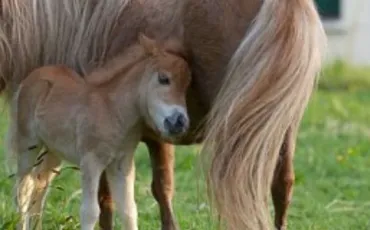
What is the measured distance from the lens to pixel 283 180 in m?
5.37

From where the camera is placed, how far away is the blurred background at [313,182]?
6.30 metres

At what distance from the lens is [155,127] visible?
4.98 meters

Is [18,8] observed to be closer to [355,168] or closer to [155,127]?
[155,127]

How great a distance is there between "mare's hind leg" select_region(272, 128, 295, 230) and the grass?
11.9 inches

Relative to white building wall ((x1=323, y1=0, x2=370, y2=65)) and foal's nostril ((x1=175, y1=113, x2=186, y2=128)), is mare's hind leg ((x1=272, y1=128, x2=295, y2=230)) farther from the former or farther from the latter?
white building wall ((x1=323, y1=0, x2=370, y2=65))

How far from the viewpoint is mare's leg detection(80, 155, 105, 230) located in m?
5.04

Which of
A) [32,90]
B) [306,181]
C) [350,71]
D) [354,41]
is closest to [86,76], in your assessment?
[32,90]

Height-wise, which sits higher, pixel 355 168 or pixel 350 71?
pixel 355 168

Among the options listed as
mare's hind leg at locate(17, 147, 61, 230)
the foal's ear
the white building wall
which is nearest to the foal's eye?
the foal's ear

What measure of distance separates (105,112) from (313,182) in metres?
3.18

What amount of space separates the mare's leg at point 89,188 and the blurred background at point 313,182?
0.34m

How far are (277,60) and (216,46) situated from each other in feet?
0.96

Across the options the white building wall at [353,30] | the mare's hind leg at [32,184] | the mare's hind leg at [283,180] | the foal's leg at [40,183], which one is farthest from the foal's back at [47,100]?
the white building wall at [353,30]

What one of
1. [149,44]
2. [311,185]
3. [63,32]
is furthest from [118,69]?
[311,185]
